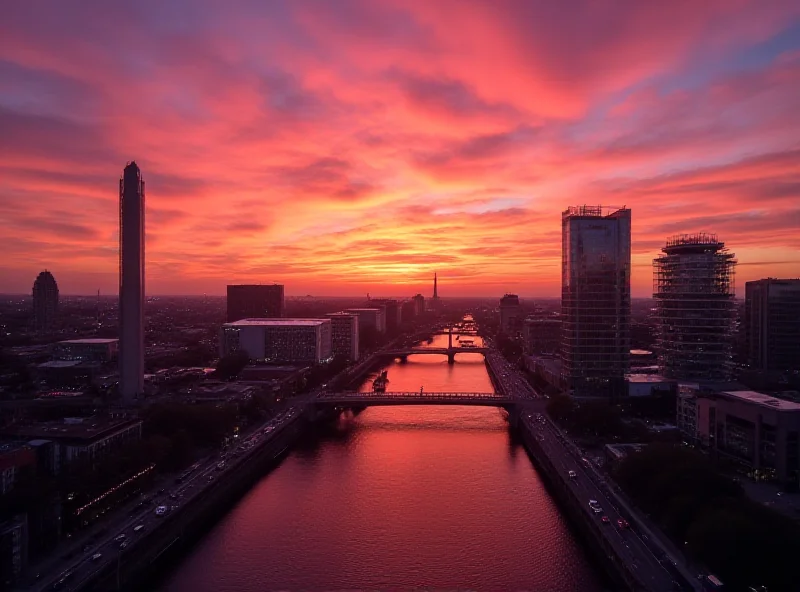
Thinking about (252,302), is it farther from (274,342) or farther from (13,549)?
(13,549)

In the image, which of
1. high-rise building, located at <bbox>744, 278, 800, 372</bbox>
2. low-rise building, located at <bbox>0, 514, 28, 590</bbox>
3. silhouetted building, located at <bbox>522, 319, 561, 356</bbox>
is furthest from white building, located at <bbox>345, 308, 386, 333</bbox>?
low-rise building, located at <bbox>0, 514, 28, 590</bbox>

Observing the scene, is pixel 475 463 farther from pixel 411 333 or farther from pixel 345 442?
pixel 411 333

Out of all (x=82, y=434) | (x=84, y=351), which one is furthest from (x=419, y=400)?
(x=84, y=351)

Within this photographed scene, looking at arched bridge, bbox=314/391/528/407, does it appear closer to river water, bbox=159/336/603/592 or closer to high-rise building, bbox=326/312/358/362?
river water, bbox=159/336/603/592

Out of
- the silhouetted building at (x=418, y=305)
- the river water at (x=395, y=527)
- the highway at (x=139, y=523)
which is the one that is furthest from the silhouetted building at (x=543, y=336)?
A: the silhouetted building at (x=418, y=305)

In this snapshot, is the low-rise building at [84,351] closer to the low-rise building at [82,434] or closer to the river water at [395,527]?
the low-rise building at [82,434]

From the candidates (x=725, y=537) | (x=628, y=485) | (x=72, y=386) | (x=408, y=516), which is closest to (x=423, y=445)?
(x=408, y=516)
